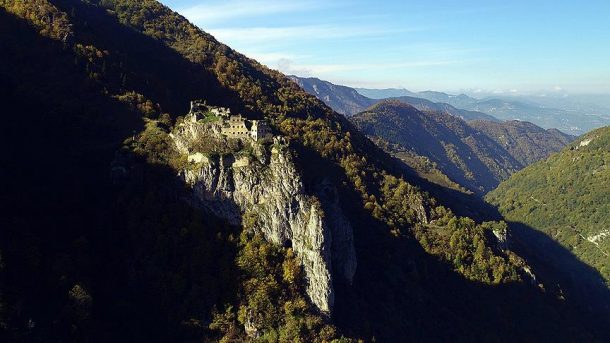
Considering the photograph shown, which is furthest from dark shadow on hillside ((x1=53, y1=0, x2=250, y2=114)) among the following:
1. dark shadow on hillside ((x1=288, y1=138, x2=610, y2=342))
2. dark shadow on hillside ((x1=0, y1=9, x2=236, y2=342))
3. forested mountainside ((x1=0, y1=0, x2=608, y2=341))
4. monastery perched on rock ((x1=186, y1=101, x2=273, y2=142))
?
dark shadow on hillside ((x1=288, y1=138, x2=610, y2=342))

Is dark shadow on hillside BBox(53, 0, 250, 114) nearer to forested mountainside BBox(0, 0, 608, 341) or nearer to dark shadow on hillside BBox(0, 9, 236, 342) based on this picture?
forested mountainside BBox(0, 0, 608, 341)

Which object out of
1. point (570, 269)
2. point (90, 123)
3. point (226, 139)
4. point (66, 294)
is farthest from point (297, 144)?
point (570, 269)

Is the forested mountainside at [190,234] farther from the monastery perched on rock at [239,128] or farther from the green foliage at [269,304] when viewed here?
the monastery perched on rock at [239,128]

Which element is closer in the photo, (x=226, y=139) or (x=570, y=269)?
(x=226, y=139)

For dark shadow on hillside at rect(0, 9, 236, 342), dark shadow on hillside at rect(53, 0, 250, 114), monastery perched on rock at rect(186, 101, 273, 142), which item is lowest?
dark shadow on hillside at rect(0, 9, 236, 342)

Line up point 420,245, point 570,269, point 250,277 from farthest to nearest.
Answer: point 570,269 → point 420,245 → point 250,277

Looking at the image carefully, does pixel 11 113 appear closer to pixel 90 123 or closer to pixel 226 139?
pixel 90 123

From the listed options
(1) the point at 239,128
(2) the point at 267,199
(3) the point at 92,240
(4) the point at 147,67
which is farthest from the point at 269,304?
(4) the point at 147,67
